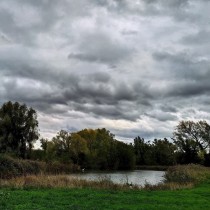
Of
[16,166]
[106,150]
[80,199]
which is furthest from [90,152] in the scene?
[80,199]

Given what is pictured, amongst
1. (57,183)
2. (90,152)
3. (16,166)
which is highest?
(90,152)

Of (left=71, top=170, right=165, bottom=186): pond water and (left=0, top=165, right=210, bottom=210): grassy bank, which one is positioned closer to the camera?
(left=0, top=165, right=210, bottom=210): grassy bank

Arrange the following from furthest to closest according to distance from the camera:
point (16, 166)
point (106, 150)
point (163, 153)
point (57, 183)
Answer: point (163, 153) < point (106, 150) < point (16, 166) < point (57, 183)

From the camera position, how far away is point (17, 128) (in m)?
78.4

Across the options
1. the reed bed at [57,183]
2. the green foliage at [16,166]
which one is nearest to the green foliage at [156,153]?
the green foliage at [16,166]

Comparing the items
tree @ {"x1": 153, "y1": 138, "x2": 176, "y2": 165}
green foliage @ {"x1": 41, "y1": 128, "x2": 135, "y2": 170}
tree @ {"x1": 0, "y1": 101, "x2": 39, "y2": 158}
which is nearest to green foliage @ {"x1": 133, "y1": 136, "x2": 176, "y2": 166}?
tree @ {"x1": 153, "y1": 138, "x2": 176, "y2": 165}

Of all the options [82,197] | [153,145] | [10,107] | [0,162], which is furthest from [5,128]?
[153,145]

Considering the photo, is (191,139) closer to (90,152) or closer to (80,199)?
(90,152)

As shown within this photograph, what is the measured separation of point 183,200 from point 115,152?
8781 cm

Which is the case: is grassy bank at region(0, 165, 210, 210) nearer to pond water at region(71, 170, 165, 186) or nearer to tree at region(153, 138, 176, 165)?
pond water at region(71, 170, 165, 186)

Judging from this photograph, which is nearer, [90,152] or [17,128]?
[17,128]

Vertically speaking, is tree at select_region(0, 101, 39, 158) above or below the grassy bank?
above

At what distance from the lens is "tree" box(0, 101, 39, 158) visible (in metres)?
77.2

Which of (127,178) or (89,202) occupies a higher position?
(127,178)
